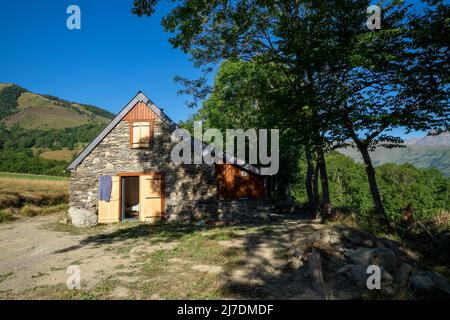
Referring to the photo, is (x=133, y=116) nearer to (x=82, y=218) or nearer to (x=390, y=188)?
(x=82, y=218)

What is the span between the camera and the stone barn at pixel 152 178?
1532 cm

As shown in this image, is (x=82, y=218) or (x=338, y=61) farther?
(x=82, y=218)

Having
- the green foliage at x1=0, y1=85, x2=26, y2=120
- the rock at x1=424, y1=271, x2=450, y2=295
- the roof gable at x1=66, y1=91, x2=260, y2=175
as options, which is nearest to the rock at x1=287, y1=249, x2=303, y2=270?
the rock at x1=424, y1=271, x2=450, y2=295

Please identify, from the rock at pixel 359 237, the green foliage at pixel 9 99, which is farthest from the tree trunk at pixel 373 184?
the green foliage at pixel 9 99

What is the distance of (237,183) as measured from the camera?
15391mm

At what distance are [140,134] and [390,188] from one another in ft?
145

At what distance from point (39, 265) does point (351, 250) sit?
28.1ft

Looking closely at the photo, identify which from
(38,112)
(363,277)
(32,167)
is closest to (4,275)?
(363,277)

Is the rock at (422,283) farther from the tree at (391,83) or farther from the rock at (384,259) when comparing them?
the tree at (391,83)

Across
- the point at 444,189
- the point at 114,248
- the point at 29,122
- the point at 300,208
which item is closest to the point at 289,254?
the point at 114,248

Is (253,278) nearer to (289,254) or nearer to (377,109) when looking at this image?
(289,254)

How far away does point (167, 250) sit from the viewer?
29.9 ft

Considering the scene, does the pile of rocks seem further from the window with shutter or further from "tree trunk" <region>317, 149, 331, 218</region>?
the window with shutter

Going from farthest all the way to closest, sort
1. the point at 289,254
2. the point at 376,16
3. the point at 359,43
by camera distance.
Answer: the point at 376,16, the point at 359,43, the point at 289,254
